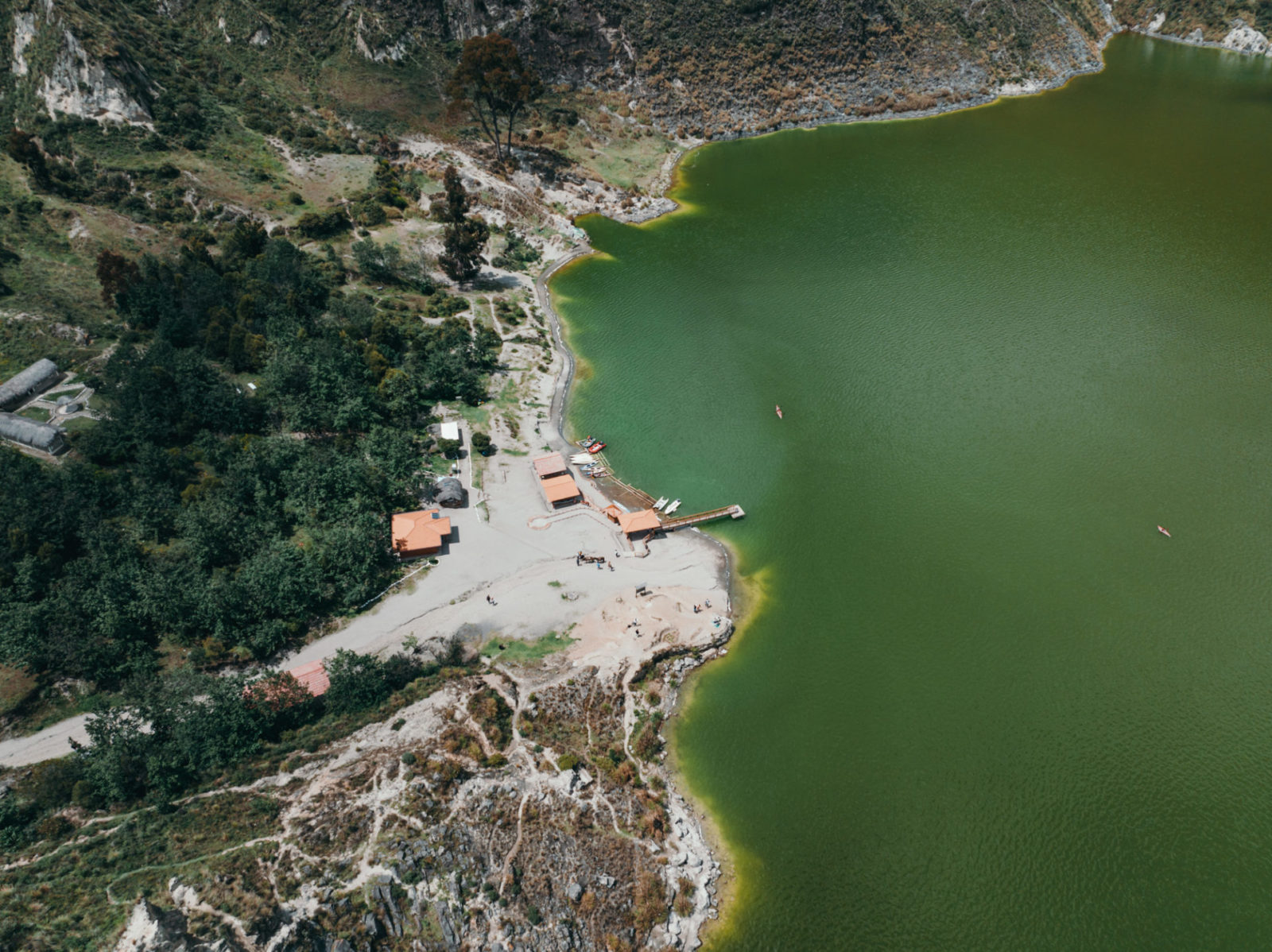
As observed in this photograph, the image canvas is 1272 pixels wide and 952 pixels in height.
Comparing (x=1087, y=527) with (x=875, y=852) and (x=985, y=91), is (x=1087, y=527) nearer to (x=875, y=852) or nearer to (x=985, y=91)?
(x=875, y=852)

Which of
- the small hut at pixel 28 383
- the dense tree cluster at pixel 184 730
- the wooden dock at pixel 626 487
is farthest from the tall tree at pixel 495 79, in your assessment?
the dense tree cluster at pixel 184 730

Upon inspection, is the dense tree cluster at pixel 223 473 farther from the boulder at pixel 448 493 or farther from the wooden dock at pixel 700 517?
the wooden dock at pixel 700 517

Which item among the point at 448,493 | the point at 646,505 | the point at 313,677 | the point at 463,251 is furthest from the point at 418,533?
the point at 463,251

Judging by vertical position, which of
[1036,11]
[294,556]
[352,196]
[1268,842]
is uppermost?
[1036,11]

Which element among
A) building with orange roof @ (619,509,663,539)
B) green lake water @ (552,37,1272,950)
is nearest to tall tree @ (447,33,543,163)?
green lake water @ (552,37,1272,950)

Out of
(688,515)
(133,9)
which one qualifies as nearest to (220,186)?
(133,9)

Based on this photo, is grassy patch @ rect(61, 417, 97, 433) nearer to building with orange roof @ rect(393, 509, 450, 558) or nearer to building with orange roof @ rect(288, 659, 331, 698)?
building with orange roof @ rect(393, 509, 450, 558)

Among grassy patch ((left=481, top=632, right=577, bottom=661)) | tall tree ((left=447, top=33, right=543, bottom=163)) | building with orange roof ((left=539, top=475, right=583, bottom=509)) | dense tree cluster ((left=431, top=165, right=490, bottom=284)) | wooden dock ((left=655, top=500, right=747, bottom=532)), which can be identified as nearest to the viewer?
grassy patch ((left=481, top=632, right=577, bottom=661))
